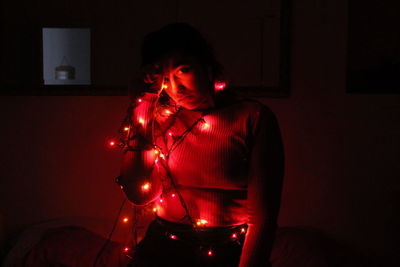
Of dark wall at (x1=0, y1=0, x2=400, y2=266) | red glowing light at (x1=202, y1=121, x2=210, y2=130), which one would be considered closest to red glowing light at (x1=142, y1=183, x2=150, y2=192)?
red glowing light at (x1=202, y1=121, x2=210, y2=130)

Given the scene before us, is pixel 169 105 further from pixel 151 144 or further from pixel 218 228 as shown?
pixel 218 228

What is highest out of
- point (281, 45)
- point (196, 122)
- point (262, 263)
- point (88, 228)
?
point (281, 45)

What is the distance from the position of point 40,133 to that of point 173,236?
124cm

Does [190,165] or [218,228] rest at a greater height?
[190,165]

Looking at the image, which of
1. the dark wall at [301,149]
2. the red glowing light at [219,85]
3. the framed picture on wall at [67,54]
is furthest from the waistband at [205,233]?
the framed picture on wall at [67,54]

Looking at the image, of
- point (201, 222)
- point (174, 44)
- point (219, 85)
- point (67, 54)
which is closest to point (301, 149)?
point (219, 85)

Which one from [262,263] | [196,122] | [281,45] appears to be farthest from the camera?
[281,45]

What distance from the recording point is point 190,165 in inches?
44.0

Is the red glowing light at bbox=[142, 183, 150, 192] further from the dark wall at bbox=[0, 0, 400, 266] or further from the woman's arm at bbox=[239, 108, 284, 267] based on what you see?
the dark wall at bbox=[0, 0, 400, 266]

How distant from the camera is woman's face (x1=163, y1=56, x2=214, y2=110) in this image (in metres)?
1.08

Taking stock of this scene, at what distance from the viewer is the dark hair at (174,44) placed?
1058 mm

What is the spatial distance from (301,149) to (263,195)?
3.19 ft

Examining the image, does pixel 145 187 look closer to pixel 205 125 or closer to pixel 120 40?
pixel 205 125

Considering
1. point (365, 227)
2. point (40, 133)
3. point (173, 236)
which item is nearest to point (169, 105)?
point (173, 236)
